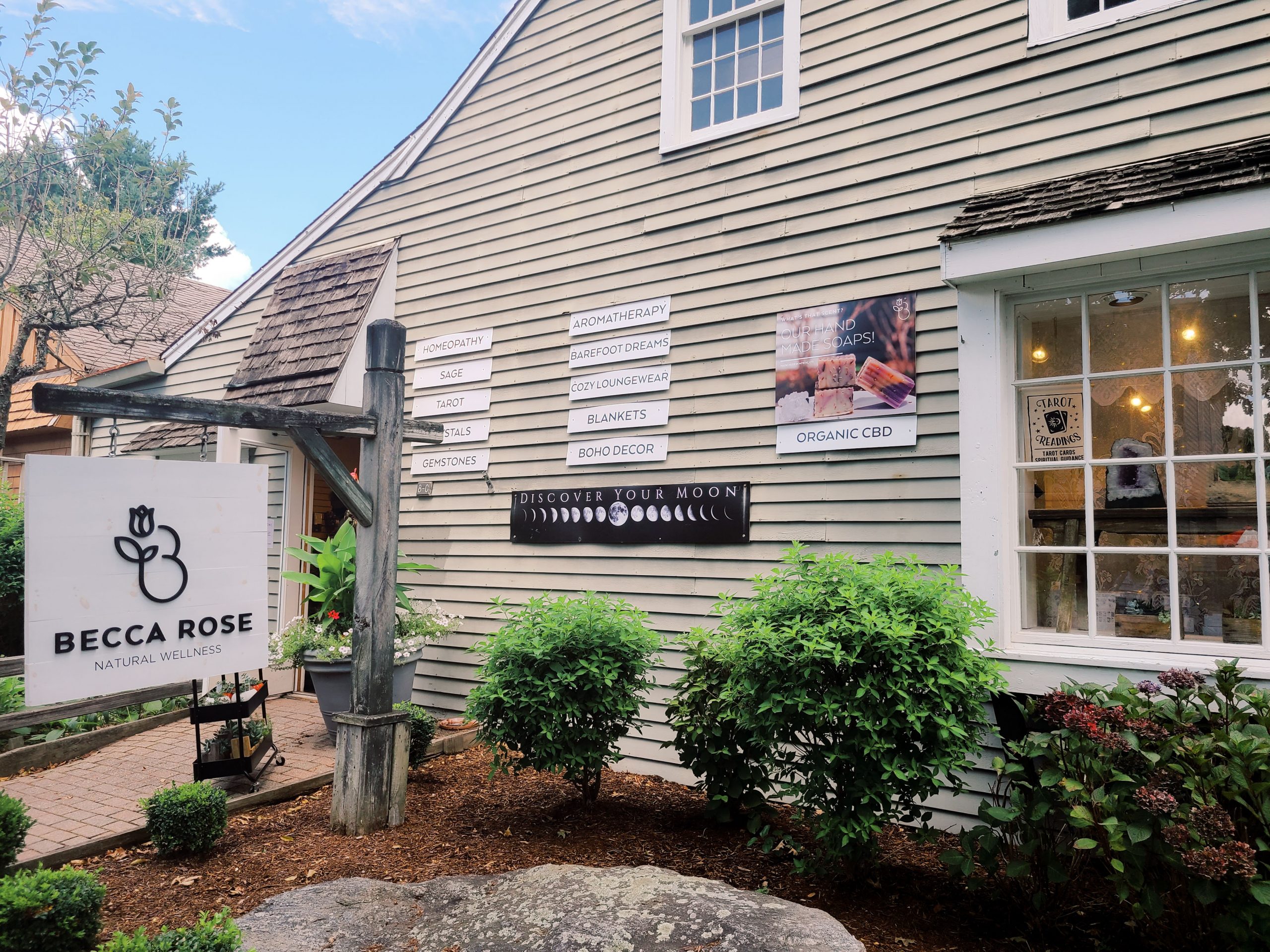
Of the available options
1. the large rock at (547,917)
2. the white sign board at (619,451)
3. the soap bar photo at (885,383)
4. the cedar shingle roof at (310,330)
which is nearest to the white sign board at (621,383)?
the white sign board at (619,451)

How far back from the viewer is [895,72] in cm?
497

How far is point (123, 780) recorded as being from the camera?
5.45 metres

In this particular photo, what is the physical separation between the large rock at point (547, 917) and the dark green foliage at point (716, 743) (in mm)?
835

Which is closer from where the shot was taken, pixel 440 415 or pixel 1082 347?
pixel 1082 347

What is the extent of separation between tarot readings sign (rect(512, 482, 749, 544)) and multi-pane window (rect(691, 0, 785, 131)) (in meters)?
2.69

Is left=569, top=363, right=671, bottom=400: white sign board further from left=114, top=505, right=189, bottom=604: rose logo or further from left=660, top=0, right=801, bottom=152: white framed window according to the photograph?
left=114, top=505, right=189, bottom=604: rose logo

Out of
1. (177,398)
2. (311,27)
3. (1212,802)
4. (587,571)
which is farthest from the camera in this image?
(311,27)

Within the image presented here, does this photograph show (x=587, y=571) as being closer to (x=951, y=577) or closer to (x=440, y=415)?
(x=440, y=415)

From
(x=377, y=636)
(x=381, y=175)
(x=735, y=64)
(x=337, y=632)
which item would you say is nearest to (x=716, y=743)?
(x=377, y=636)

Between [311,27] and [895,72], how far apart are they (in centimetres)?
6131

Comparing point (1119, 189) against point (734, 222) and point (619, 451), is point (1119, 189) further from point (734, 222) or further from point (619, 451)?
point (619, 451)

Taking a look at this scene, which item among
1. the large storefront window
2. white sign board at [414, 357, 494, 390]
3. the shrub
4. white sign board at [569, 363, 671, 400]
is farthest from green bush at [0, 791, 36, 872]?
the large storefront window

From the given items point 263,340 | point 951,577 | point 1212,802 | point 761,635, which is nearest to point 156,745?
point 263,340

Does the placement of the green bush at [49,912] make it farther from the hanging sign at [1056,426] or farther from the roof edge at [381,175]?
the roof edge at [381,175]
